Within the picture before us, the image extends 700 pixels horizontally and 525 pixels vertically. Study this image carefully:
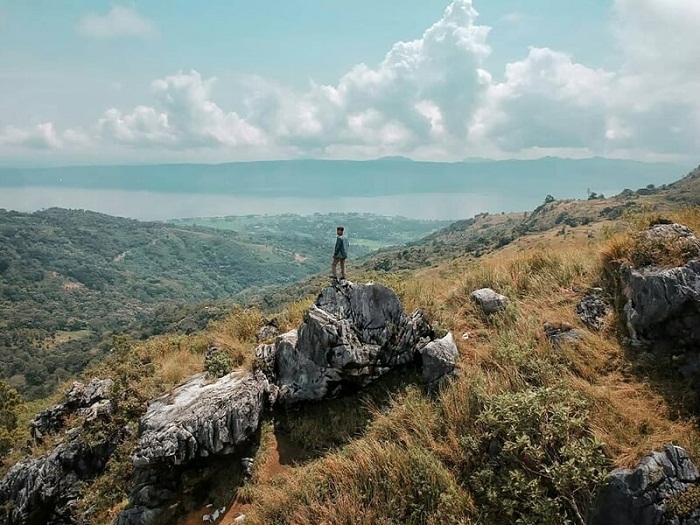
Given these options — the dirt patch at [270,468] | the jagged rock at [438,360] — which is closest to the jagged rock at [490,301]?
the jagged rock at [438,360]

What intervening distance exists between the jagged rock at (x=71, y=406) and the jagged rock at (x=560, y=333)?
31.4 feet

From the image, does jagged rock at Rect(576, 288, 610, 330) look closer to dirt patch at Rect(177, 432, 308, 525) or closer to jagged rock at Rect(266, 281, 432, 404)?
jagged rock at Rect(266, 281, 432, 404)

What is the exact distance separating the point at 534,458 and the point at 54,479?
9.17 meters

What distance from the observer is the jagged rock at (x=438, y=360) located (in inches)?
298

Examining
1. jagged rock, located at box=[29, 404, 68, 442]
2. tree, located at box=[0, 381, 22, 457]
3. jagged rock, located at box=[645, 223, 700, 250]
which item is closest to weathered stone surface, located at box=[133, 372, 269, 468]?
jagged rock, located at box=[29, 404, 68, 442]

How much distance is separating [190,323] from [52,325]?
90.0m

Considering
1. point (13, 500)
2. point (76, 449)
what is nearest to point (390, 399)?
point (76, 449)

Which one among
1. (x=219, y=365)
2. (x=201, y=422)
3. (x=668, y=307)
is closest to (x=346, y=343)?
(x=201, y=422)

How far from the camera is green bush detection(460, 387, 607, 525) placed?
4.91m

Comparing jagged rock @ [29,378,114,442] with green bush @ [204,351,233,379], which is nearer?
green bush @ [204,351,233,379]

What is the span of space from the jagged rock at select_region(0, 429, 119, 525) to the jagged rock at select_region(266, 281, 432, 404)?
411cm

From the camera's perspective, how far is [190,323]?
319 ft

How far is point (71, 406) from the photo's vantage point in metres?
10.3

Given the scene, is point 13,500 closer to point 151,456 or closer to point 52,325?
point 151,456
